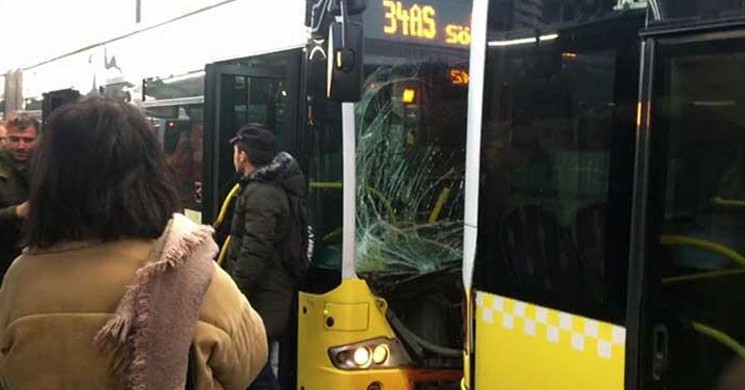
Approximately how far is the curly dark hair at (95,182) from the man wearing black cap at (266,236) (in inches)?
104

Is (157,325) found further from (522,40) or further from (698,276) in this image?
(522,40)

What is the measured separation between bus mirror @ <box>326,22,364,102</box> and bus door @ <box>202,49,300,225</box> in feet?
2.89

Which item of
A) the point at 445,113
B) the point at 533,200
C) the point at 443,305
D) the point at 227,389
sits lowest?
the point at 443,305

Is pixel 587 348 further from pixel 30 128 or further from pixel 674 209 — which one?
pixel 30 128

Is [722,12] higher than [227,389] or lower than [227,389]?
higher

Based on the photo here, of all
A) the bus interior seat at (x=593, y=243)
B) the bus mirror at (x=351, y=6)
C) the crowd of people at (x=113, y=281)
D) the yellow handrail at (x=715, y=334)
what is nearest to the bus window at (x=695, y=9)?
the bus interior seat at (x=593, y=243)

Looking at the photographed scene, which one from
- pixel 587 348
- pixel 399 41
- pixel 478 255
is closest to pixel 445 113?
pixel 399 41

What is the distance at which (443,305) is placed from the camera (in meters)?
4.73

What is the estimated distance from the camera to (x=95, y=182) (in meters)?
1.84

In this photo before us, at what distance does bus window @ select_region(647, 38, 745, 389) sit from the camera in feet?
8.27

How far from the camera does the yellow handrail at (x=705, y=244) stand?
2.57 m

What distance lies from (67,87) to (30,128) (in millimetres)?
5007

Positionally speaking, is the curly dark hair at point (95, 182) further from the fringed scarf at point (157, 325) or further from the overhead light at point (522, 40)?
the overhead light at point (522, 40)

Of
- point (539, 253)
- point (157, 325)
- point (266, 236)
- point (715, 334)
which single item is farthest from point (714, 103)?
point (266, 236)
